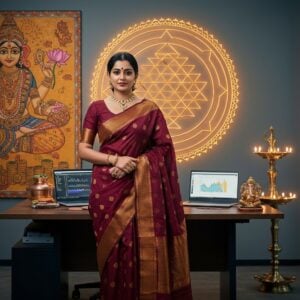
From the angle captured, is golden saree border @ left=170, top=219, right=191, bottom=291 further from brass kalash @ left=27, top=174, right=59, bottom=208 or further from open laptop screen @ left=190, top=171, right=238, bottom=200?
brass kalash @ left=27, top=174, right=59, bottom=208

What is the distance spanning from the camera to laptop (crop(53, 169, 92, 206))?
130 inches

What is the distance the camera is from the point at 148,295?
2650 millimetres

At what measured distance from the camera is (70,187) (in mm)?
3311

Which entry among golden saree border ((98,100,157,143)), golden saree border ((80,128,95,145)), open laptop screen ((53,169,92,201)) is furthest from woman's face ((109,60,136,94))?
open laptop screen ((53,169,92,201))

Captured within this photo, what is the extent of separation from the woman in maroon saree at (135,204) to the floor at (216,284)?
3.89 ft

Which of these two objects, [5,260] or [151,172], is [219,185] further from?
[5,260]

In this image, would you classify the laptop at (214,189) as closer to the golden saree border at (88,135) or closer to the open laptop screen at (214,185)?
the open laptop screen at (214,185)

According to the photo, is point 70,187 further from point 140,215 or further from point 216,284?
point 216,284

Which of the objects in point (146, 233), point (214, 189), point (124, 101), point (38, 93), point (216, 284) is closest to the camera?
point (146, 233)

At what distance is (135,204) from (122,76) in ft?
2.03

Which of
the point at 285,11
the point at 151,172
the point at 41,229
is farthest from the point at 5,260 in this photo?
the point at 285,11

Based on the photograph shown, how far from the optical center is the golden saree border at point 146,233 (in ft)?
8.72

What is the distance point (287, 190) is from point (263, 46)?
47.2 inches

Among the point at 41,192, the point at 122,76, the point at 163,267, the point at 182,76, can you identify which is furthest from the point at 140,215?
the point at 182,76
